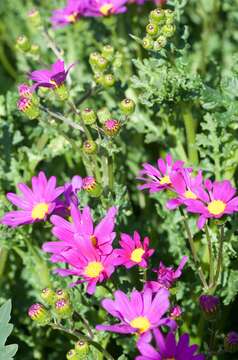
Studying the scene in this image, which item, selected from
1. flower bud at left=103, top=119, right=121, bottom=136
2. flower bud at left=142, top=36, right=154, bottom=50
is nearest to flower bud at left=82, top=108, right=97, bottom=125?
flower bud at left=103, top=119, right=121, bottom=136

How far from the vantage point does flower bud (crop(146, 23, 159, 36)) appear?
5.80ft

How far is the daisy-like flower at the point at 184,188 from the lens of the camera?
4.88 feet

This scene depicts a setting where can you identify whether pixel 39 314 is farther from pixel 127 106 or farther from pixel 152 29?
pixel 152 29

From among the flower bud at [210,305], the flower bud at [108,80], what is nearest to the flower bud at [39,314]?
Answer: the flower bud at [210,305]

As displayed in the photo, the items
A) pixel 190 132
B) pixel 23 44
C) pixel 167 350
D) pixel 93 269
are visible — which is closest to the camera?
pixel 167 350

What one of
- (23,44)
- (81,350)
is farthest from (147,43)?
(81,350)

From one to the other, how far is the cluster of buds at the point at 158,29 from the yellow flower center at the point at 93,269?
67 cm

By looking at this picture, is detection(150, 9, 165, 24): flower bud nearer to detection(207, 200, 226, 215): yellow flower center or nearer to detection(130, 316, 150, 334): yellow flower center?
detection(207, 200, 226, 215): yellow flower center

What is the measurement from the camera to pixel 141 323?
1.34 metres

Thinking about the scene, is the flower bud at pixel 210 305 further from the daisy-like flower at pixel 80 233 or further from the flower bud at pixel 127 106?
the flower bud at pixel 127 106

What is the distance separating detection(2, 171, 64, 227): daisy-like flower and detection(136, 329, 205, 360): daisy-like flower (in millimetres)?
527

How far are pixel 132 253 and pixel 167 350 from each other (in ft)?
1.01

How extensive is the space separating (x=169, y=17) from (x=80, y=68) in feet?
3.44

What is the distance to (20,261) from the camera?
7.35 ft
